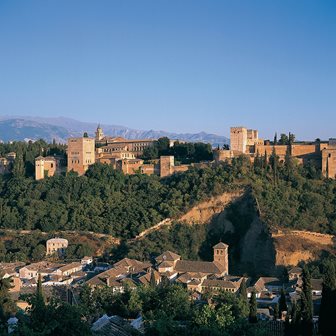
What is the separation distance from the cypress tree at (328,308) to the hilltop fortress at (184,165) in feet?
70.6

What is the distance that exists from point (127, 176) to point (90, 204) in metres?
3.88

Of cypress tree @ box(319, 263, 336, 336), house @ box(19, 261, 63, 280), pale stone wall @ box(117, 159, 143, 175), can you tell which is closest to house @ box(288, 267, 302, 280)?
cypress tree @ box(319, 263, 336, 336)

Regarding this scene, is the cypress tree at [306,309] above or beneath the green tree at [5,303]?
beneath

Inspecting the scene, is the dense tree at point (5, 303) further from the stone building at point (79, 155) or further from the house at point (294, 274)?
the stone building at point (79, 155)

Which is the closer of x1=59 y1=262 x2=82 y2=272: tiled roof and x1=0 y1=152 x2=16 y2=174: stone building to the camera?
x1=59 y1=262 x2=82 y2=272: tiled roof

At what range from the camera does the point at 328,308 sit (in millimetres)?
19797

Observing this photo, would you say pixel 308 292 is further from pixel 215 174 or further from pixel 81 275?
pixel 215 174

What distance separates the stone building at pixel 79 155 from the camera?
149ft

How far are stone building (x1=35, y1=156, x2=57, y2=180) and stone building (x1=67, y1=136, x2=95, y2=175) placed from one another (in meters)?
1.34

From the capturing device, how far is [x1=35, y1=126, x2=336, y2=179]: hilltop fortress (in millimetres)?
41906

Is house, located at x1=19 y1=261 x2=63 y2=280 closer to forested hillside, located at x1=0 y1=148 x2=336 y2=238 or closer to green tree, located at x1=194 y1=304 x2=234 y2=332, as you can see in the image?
forested hillside, located at x1=0 y1=148 x2=336 y2=238

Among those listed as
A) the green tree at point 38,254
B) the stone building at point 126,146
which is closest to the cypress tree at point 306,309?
Result: the green tree at point 38,254

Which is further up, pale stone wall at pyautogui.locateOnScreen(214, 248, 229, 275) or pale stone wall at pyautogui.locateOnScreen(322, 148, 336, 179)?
pale stone wall at pyautogui.locateOnScreen(322, 148, 336, 179)

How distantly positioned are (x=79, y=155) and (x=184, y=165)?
8066 mm
